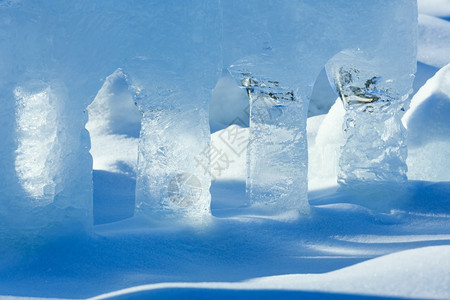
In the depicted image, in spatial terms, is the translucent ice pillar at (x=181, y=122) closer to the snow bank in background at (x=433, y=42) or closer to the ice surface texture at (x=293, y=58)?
the ice surface texture at (x=293, y=58)

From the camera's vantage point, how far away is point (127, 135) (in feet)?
30.3

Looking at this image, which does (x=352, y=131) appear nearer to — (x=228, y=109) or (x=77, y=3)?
(x=77, y=3)

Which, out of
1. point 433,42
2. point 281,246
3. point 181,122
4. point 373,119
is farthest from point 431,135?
point 433,42

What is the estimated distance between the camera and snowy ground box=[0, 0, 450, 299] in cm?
199

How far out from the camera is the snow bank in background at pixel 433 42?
439 inches

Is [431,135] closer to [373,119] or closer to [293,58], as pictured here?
[373,119]

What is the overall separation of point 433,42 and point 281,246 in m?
9.10

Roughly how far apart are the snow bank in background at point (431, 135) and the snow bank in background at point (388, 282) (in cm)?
503

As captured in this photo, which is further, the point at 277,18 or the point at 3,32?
the point at 277,18

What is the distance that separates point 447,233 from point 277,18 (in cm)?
225

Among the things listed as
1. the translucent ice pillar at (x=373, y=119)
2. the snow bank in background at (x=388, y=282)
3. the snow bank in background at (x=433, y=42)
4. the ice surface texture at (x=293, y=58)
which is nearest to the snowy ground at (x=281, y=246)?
the snow bank in background at (x=388, y=282)

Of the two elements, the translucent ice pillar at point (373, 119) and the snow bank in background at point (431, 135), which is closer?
the translucent ice pillar at point (373, 119)

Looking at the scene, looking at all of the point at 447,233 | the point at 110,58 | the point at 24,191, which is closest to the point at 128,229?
the point at 24,191

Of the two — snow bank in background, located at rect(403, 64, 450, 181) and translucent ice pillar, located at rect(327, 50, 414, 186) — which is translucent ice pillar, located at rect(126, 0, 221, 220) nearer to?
translucent ice pillar, located at rect(327, 50, 414, 186)
